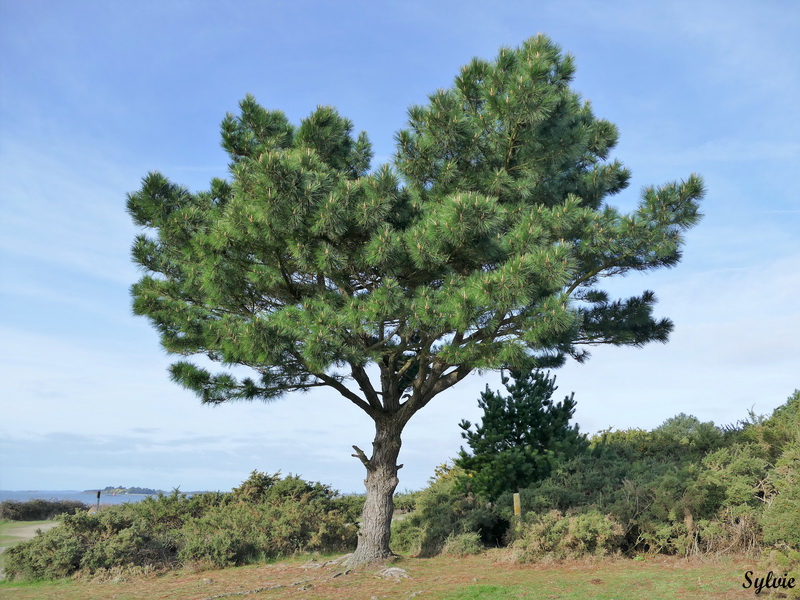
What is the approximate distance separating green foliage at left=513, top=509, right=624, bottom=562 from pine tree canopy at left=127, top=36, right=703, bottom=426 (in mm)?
3091

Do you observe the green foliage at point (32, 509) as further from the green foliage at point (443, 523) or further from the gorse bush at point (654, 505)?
the gorse bush at point (654, 505)

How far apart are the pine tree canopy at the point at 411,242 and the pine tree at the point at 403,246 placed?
0.04 metres

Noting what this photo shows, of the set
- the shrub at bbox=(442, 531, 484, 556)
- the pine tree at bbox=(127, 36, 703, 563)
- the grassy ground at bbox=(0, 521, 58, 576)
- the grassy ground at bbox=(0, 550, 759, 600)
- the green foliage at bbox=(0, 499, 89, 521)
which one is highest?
the pine tree at bbox=(127, 36, 703, 563)

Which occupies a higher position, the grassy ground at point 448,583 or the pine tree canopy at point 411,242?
the pine tree canopy at point 411,242

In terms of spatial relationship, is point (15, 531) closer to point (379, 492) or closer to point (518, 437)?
point (379, 492)

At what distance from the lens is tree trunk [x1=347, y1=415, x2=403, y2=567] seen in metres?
11.2

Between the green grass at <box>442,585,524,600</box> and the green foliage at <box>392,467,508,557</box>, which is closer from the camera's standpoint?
the green grass at <box>442,585,524,600</box>

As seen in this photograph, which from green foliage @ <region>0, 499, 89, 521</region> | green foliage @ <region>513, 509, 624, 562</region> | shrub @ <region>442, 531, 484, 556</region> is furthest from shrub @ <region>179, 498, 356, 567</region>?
green foliage @ <region>0, 499, 89, 521</region>

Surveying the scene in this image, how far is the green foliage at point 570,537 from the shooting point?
1061 cm

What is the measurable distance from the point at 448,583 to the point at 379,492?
2603mm

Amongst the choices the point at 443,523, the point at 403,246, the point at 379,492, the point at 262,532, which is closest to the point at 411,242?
the point at 403,246

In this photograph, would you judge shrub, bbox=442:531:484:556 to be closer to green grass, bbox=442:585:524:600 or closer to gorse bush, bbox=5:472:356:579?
gorse bush, bbox=5:472:356:579

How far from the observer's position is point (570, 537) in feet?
35.2

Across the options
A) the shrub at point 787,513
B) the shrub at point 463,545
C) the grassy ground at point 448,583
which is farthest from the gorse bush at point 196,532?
the shrub at point 787,513
